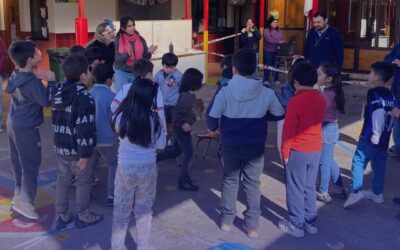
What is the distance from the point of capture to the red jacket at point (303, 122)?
4.28 meters

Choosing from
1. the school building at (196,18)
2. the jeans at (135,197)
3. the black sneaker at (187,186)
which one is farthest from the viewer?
the school building at (196,18)

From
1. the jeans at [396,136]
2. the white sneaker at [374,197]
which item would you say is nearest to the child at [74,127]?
the white sneaker at [374,197]

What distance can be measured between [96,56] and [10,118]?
175cm

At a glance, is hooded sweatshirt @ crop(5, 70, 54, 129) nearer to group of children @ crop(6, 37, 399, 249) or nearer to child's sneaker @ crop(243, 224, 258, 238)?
group of children @ crop(6, 37, 399, 249)

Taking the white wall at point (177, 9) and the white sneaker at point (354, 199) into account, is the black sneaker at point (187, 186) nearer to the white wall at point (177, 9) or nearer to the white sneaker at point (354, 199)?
the white sneaker at point (354, 199)

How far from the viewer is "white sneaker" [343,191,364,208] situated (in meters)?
5.04

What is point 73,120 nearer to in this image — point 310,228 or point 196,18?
point 310,228

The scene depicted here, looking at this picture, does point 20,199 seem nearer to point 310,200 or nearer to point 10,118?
point 10,118

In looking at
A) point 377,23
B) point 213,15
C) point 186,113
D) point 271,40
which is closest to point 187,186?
point 186,113

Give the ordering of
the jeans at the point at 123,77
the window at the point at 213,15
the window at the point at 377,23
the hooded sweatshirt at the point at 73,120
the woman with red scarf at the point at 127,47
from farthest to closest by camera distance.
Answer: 1. the window at the point at 213,15
2. the window at the point at 377,23
3. the jeans at the point at 123,77
4. the woman with red scarf at the point at 127,47
5. the hooded sweatshirt at the point at 73,120

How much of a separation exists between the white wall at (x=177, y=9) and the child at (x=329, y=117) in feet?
32.4

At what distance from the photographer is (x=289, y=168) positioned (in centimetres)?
444

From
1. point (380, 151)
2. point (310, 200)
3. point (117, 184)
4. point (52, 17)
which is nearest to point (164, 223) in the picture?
point (117, 184)

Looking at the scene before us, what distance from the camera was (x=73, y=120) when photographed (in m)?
4.21
